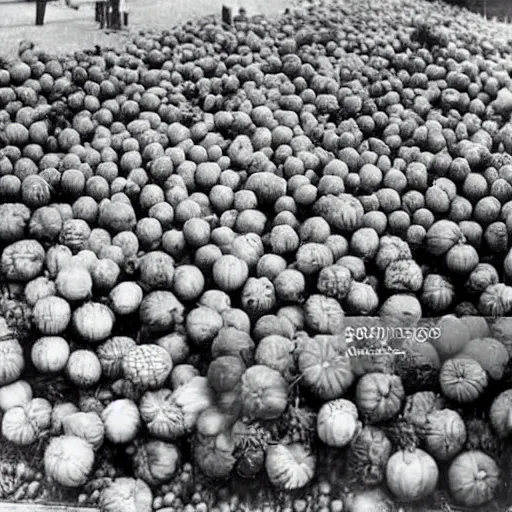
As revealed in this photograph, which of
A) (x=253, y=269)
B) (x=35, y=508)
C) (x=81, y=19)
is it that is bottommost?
(x=35, y=508)

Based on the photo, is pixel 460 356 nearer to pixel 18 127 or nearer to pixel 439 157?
pixel 439 157

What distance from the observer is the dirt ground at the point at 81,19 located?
2.41 metres

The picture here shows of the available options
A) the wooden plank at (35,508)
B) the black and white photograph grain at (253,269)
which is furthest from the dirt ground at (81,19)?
the wooden plank at (35,508)

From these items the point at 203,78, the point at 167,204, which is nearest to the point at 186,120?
the point at 203,78

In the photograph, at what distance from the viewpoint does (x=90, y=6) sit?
266 centimetres

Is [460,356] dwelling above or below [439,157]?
below

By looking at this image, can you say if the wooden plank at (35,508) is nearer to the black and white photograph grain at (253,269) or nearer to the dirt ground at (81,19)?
the black and white photograph grain at (253,269)

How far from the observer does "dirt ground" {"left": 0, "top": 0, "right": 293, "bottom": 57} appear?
7.92 ft

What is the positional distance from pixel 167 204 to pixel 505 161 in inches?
39.8

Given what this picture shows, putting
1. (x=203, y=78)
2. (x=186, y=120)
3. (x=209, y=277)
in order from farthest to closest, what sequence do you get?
(x=203, y=78), (x=186, y=120), (x=209, y=277)

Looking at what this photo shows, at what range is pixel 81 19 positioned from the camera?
2637mm

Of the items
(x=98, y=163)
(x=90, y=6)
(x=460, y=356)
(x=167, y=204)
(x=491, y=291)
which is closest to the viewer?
(x=460, y=356)

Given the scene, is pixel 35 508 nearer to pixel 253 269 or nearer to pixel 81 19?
pixel 253 269

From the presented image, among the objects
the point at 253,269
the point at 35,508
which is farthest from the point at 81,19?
the point at 35,508
